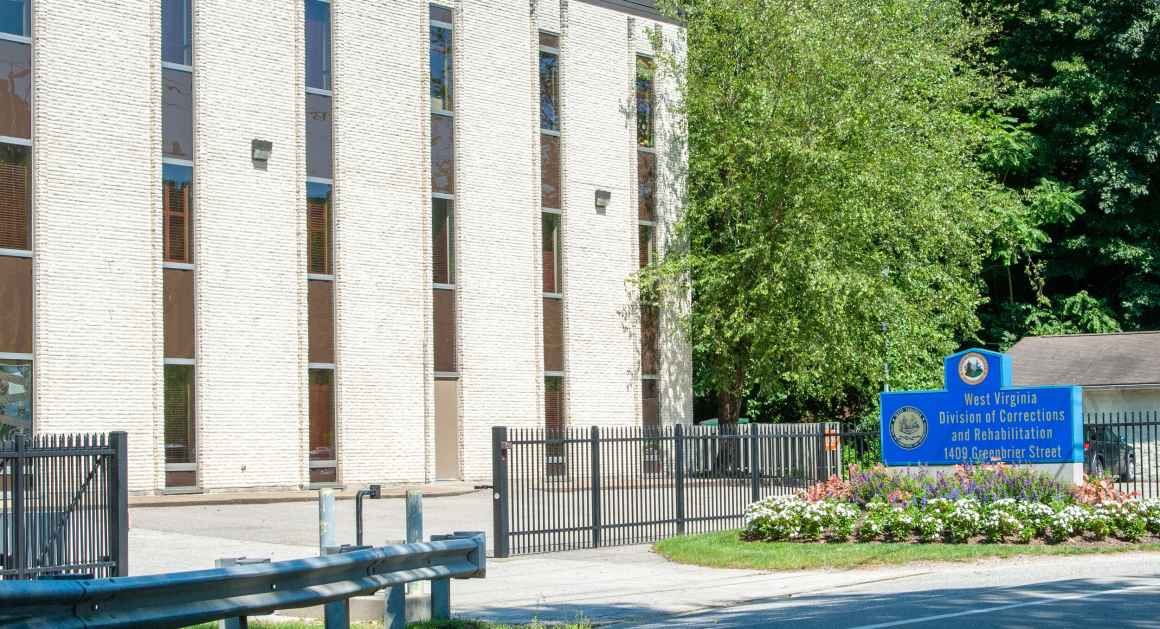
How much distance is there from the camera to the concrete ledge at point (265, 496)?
26625mm

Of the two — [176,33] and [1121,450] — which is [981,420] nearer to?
[1121,450]

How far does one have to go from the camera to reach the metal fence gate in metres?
19.3

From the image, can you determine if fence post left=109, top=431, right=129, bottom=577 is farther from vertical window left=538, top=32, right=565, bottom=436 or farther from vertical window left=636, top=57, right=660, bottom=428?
vertical window left=636, top=57, right=660, bottom=428

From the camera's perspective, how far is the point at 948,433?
21.3 metres

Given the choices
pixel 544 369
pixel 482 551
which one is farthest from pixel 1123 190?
pixel 482 551

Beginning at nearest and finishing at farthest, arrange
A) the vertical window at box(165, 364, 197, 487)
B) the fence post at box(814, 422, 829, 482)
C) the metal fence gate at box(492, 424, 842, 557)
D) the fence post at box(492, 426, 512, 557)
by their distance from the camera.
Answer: the fence post at box(492, 426, 512, 557), the metal fence gate at box(492, 424, 842, 557), the fence post at box(814, 422, 829, 482), the vertical window at box(165, 364, 197, 487)

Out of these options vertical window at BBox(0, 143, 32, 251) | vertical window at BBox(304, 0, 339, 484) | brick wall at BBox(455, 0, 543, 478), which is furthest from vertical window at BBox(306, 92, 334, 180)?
vertical window at BBox(0, 143, 32, 251)

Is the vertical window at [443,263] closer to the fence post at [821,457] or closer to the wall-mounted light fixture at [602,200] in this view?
the wall-mounted light fixture at [602,200]

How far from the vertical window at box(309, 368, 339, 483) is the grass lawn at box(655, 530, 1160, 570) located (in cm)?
1356

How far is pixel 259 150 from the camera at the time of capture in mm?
29250

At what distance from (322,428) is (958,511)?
1612 centimetres

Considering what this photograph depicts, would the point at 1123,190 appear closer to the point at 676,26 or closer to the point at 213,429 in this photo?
the point at 676,26

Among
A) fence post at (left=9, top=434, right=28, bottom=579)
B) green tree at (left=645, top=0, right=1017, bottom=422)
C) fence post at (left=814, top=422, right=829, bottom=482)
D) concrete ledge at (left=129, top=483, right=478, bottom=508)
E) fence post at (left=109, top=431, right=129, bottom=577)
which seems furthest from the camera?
green tree at (left=645, top=0, right=1017, bottom=422)

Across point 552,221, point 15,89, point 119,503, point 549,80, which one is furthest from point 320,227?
point 119,503
